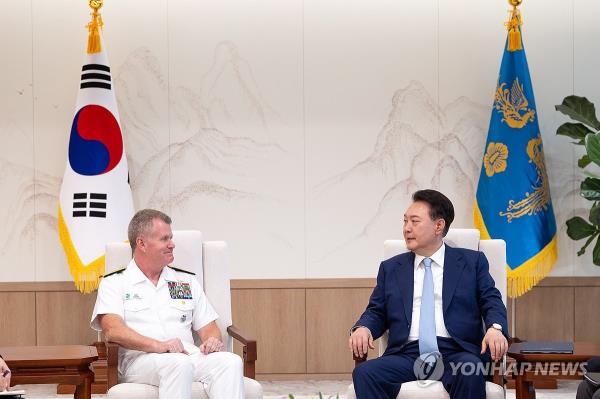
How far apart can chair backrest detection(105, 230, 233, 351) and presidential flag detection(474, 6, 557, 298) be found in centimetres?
238

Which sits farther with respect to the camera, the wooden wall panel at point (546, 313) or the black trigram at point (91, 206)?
the wooden wall panel at point (546, 313)

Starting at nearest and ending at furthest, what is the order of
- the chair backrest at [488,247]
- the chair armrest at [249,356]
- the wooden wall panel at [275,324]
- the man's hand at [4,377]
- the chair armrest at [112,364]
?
the man's hand at [4,377] < the chair armrest at [112,364] < the chair armrest at [249,356] < the chair backrest at [488,247] < the wooden wall panel at [275,324]

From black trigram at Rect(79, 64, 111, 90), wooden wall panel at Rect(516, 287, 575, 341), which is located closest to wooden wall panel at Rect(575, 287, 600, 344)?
wooden wall panel at Rect(516, 287, 575, 341)

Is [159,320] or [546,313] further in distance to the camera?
[546,313]

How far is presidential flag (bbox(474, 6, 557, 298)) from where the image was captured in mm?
6262

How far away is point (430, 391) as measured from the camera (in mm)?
3973

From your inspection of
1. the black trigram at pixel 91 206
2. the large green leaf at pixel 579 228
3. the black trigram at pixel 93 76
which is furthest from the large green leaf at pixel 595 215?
the black trigram at pixel 93 76

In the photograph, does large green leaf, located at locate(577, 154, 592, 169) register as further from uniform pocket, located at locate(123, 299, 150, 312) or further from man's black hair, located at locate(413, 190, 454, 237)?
uniform pocket, located at locate(123, 299, 150, 312)

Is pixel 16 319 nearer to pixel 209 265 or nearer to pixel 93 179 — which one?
pixel 93 179

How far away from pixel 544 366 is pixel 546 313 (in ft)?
8.84

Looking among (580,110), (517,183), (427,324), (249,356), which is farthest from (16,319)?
(580,110)

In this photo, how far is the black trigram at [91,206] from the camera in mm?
6113

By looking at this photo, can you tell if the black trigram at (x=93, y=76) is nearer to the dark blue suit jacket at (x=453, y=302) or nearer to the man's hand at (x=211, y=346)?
the man's hand at (x=211, y=346)

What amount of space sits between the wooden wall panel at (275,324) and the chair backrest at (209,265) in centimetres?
186
